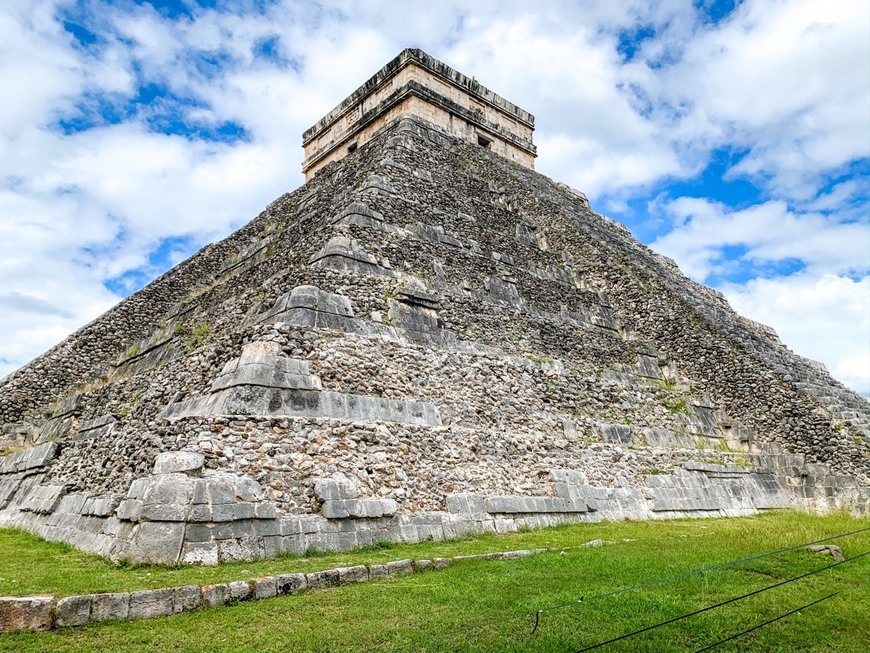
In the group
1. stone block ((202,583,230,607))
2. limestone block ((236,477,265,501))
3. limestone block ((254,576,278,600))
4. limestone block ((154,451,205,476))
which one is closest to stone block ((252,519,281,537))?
limestone block ((236,477,265,501))

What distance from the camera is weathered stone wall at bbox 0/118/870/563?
7699 millimetres

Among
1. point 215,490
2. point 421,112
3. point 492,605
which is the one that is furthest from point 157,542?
point 421,112

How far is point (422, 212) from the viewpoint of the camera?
529 inches

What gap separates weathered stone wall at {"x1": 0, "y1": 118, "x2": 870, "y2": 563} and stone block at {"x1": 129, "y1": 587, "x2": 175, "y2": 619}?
1.40 meters

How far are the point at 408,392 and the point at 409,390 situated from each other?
0.16 ft

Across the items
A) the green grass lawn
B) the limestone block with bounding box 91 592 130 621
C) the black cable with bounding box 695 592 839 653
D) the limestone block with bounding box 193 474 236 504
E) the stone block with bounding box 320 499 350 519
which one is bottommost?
the black cable with bounding box 695 592 839 653

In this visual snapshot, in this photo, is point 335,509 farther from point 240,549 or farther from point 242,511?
point 240,549

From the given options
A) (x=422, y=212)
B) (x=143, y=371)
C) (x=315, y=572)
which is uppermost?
(x=422, y=212)

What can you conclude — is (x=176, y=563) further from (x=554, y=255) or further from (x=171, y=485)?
(x=554, y=255)

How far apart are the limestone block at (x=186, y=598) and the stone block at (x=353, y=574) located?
4.55 feet

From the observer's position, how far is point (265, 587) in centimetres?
559

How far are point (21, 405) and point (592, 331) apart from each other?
13.3 metres

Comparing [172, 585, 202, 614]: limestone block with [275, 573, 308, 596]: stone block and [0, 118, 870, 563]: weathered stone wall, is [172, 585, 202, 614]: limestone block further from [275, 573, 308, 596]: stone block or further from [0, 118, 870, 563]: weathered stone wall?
[0, 118, 870, 563]: weathered stone wall

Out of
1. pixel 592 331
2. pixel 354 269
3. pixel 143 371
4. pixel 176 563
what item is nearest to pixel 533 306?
pixel 592 331
